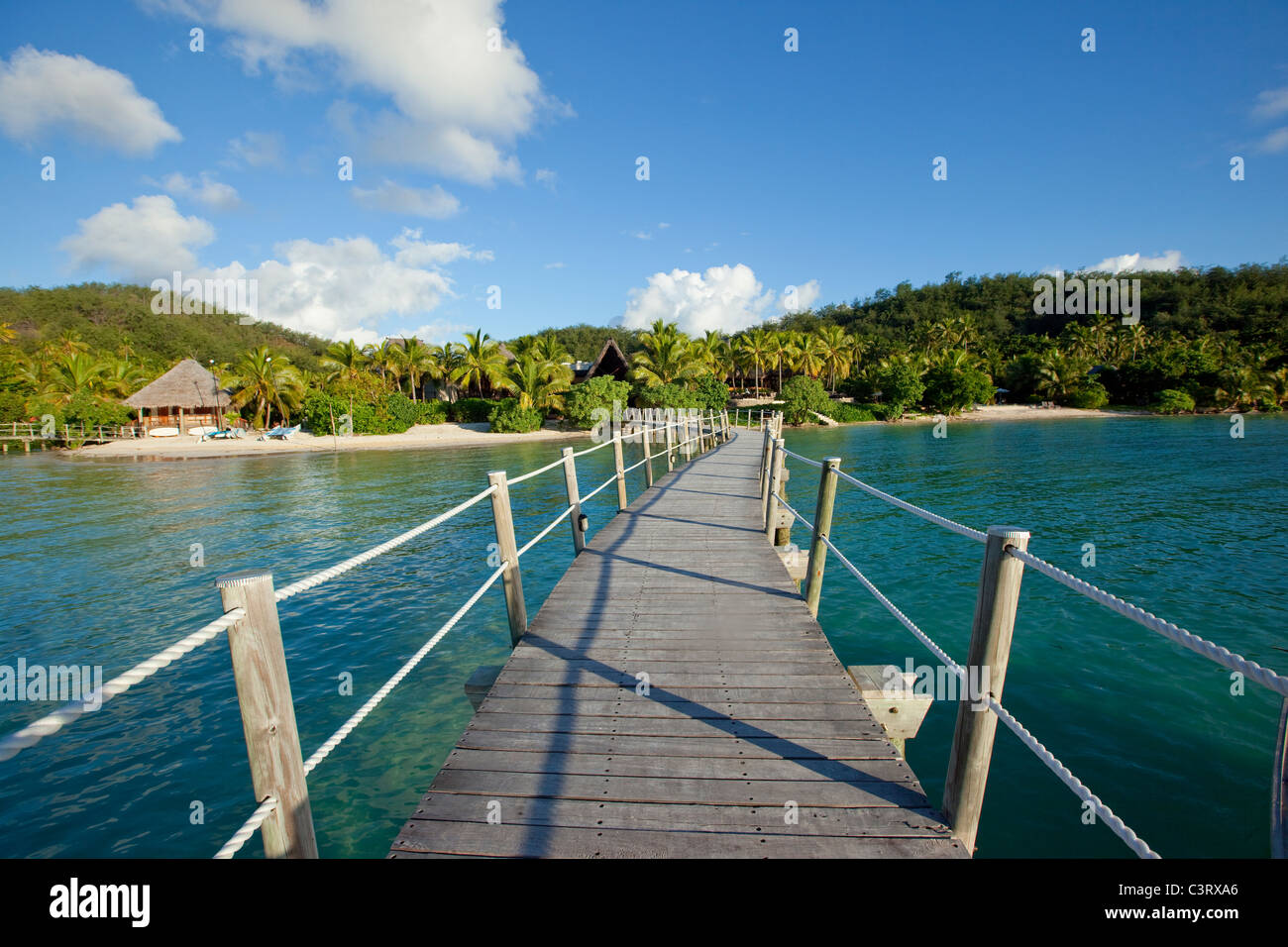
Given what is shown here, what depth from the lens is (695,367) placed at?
4384cm

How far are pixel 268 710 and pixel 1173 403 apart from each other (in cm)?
6904

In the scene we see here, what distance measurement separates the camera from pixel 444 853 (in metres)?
2.19

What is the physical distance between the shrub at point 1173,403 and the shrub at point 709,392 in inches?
1568

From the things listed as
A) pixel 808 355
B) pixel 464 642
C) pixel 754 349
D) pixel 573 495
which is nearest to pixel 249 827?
pixel 573 495

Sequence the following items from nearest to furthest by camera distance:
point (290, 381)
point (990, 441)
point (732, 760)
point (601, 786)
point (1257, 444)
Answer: point (601, 786), point (732, 760), point (1257, 444), point (990, 441), point (290, 381)

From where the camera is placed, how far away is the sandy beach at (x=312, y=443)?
115 feet

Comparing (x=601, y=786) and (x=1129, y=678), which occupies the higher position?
(x=601, y=786)

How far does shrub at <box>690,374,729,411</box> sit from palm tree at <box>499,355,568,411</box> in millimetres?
10069

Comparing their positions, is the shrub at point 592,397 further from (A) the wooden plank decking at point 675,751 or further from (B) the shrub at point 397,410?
(A) the wooden plank decking at point 675,751

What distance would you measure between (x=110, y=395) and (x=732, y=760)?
197 feet

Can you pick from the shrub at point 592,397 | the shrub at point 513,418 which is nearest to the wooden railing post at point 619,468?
the shrub at point 592,397

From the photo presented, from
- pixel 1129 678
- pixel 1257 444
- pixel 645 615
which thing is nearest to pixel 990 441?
pixel 1257 444

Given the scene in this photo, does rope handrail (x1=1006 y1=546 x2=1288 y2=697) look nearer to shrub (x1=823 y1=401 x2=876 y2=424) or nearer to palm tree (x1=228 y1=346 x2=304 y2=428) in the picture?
palm tree (x1=228 y1=346 x2=304 y2=428)
